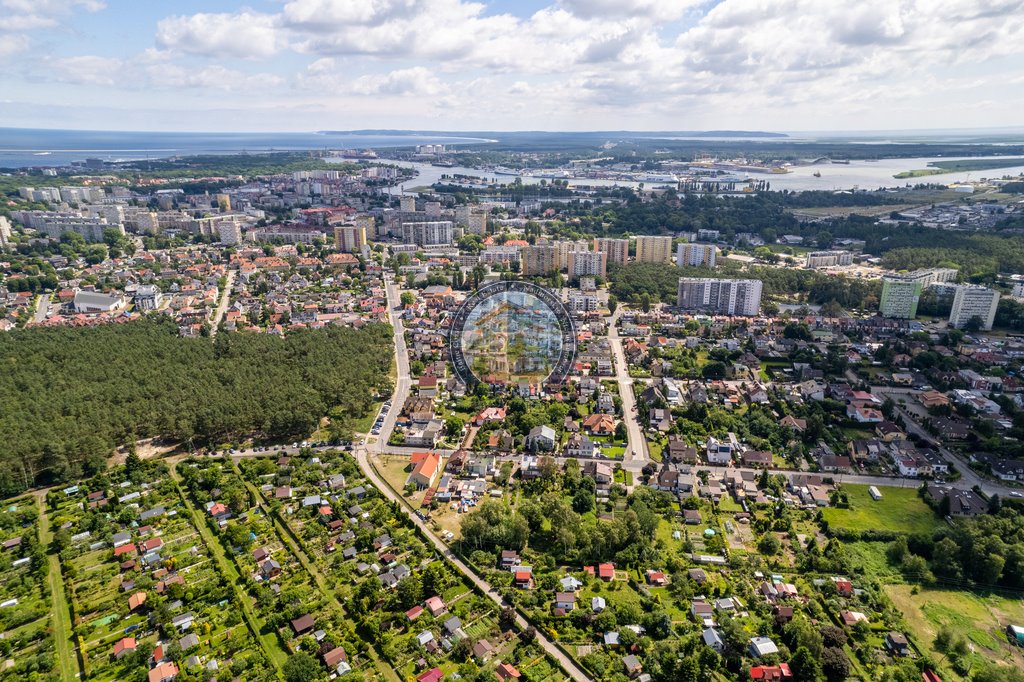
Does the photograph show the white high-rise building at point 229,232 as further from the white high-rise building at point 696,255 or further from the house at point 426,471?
the house at point 426,471

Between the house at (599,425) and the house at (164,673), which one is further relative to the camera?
the house at (599,425)

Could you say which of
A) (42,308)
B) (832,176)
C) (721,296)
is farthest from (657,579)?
(832,176)

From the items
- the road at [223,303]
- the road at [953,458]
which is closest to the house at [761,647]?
the road at [953,458]

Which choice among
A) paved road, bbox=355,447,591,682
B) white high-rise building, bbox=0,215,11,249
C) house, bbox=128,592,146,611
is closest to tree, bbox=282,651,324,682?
paved road, bbox=355,447,591,682

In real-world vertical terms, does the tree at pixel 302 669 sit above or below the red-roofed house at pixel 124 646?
above

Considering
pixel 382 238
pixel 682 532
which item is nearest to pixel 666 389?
pixel 682 532

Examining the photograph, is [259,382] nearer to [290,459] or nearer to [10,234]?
[290,459]
